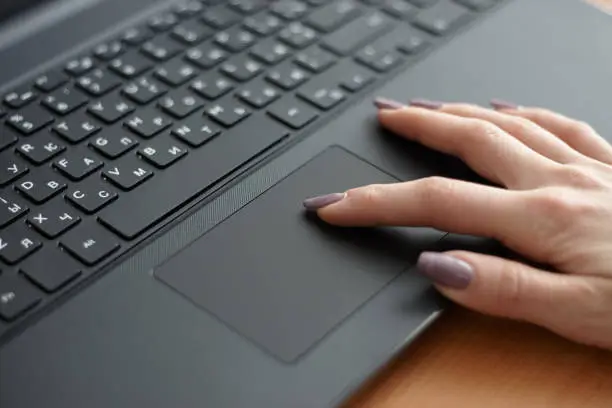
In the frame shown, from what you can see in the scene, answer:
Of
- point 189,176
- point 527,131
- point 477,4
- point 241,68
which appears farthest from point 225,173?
point 477,4

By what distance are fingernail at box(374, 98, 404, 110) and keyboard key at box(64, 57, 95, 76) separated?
0.24 m

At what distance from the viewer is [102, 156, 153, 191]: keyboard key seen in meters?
0.56

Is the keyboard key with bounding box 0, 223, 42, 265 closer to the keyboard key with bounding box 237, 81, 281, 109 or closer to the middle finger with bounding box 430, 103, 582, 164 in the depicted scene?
the keyboard key with bounding box 237, 81, 281, 109

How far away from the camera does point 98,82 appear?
646mm

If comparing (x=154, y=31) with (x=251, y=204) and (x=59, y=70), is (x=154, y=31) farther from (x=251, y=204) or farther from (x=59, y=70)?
(x=251, y=204)

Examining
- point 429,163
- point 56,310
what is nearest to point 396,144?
point 429,163

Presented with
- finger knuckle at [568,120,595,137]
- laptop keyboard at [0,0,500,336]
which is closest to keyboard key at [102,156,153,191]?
laptop keyboard at [0,0,500,336]

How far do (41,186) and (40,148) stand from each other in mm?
42

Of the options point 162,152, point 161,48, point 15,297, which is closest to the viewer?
point 15,297

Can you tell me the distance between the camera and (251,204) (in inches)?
22.0

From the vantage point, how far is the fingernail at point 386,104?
634mm

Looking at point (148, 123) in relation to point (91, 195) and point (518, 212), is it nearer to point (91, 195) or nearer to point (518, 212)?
point (91, 195)

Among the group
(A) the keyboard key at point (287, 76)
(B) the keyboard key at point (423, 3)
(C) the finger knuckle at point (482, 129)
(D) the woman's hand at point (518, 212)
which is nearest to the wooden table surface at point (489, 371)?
(D) the woman's hand at point (518, 212)

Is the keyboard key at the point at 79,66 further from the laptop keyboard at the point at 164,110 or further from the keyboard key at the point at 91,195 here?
the keyboard key at the point at 91,195
